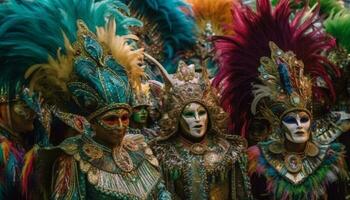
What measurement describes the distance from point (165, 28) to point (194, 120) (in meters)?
2.50

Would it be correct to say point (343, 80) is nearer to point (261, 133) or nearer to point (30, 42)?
point (261, 133)

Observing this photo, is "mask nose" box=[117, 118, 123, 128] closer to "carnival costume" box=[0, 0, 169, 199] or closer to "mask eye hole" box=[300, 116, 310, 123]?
"carnival costume" box=[0, 0, 169, 199]

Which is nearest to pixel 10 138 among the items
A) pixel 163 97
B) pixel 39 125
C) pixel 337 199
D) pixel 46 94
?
pixel 39 125

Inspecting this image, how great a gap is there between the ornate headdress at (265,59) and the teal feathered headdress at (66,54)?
153cm

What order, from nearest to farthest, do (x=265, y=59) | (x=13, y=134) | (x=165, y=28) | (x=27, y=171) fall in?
(x=27, y=171) → (x=13, y=134) → (x=265, y=59) → (x=165, y=28)

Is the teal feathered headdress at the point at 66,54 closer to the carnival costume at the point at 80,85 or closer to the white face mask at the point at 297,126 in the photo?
the carnival costume at the point at 80,85

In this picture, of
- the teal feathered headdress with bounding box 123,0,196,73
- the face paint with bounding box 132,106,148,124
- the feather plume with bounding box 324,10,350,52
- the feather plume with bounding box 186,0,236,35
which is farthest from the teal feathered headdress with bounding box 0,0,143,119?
the feather plume with bounding box 186,0,236,35

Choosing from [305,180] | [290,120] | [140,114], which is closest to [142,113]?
[140,114]

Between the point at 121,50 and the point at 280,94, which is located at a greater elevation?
the point at 121,50

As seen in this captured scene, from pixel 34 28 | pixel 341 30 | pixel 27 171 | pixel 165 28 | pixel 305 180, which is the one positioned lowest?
pixel 305 180

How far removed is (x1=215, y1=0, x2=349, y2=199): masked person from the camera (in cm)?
630

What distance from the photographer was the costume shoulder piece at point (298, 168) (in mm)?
6270

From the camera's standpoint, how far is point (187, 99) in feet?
20.6

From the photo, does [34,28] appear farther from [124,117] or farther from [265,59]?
[265,59]
